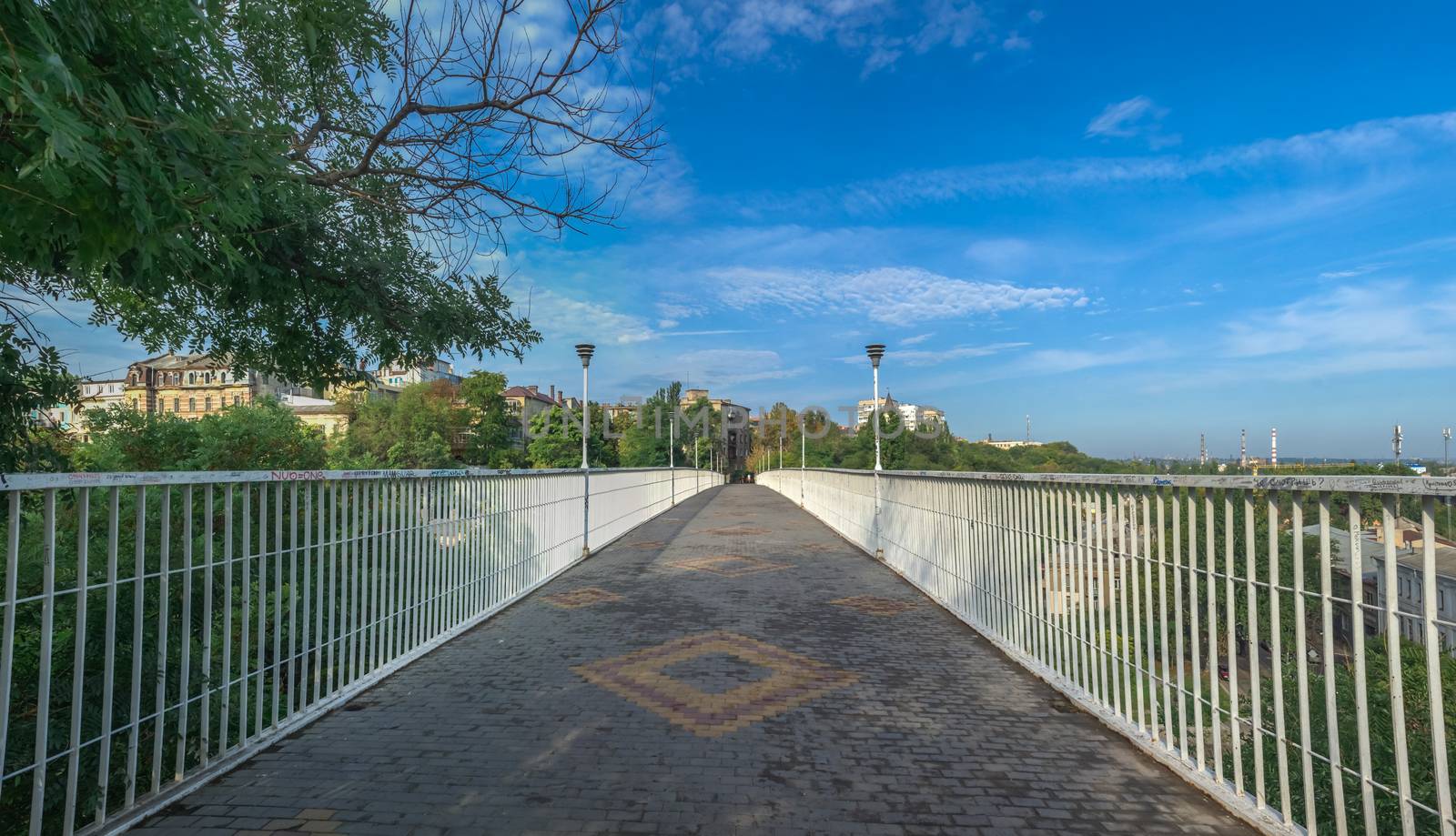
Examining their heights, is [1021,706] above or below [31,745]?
below

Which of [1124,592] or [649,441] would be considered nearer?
[1124,592]

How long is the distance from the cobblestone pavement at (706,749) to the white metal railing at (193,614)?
0.27 metres

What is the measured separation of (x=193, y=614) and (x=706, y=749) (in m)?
3.60

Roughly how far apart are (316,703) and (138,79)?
142 inches

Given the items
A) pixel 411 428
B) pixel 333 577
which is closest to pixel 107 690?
pixel 333 577

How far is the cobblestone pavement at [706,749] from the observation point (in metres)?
3.27

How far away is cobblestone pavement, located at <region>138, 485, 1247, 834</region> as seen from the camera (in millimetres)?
3273

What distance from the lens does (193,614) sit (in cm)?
491

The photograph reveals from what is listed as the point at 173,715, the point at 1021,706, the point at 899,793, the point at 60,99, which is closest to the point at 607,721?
the point at 899,793

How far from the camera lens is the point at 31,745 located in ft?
11.7

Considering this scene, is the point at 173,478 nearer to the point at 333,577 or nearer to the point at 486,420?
the point at 333,577

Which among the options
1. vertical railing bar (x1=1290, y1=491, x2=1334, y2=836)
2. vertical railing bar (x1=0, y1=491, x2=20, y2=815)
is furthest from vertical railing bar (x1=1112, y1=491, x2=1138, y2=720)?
vertical railing bar (x1=0, y1=491, x2=20, y2=815)

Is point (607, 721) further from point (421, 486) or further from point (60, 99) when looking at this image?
point (60, 99)

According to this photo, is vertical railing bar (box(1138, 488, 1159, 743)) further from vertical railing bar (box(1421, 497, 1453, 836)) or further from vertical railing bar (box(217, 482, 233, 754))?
vertical railing bar (box(217, 482, 233, 754))
